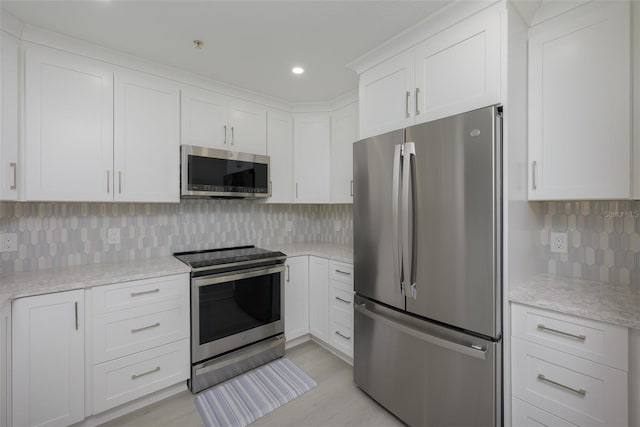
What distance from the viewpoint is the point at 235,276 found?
2.24 metres

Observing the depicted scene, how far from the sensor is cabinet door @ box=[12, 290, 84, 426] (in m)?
1.48

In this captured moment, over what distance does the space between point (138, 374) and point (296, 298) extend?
131cm

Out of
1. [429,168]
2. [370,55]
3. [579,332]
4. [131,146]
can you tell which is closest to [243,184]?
[131,146]

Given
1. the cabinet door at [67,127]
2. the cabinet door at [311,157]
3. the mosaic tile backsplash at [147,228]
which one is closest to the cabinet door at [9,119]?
the cabinet door at [67,127]

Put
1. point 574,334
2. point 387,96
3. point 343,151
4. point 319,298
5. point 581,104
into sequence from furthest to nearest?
point 343,151 → point 319,298 → point 387,96 → point 581,104 → point 574,334

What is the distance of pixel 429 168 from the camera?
154 centimetres

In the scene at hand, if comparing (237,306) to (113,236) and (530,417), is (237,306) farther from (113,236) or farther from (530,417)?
(530,417)

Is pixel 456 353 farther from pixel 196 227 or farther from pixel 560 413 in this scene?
pixel 196 227

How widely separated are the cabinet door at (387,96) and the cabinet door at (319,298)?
1272mm

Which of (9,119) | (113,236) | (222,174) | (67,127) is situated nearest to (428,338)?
(222,174)

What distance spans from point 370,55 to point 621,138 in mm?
1468

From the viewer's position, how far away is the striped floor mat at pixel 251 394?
1823mm

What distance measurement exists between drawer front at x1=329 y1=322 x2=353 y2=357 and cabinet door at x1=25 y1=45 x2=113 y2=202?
207 centimetres

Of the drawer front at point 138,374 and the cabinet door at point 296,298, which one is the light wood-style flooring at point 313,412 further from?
the cabinet door at point 296,298
